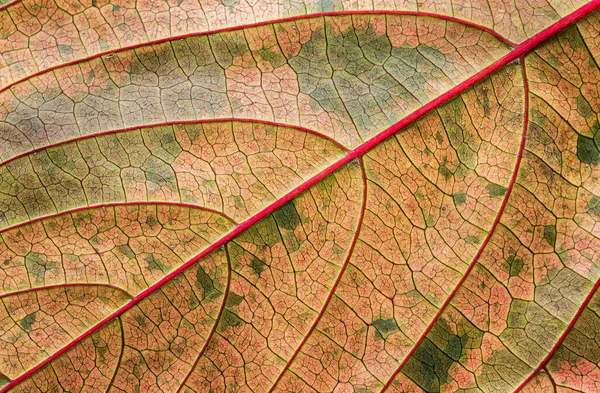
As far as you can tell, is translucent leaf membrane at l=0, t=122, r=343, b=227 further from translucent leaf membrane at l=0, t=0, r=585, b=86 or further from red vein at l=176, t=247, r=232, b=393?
translucent leaf membrane at l=0, t=0, r=585, b=86

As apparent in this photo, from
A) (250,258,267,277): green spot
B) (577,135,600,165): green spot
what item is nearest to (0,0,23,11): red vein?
(250,258,267,277): green spot

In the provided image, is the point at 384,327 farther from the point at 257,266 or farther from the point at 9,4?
the point at 9,4

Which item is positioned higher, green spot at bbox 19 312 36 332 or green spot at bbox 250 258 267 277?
green spot at bbox 250 258 267 277

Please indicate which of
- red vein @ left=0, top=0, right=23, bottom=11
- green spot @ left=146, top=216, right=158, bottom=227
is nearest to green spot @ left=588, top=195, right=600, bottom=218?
green spot @ left=146, top=216, right=158, bottom=227

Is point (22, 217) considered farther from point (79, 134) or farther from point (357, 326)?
point (357, 326)

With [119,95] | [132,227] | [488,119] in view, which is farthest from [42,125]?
[488,119]

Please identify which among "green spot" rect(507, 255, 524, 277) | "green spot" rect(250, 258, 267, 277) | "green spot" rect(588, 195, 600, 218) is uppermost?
"green spot" rect(588, 195, 600, 218)

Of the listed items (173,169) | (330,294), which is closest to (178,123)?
(173,169)

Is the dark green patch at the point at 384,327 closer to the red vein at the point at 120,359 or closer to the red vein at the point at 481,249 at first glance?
the red vein at the point at 481,249
